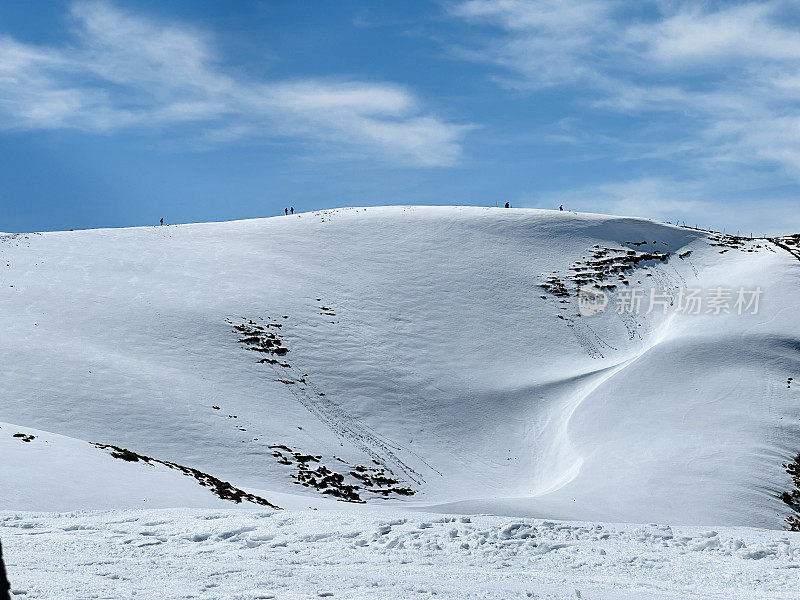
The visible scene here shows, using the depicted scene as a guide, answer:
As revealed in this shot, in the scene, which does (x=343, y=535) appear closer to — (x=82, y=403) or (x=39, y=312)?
(x=82, y=403)

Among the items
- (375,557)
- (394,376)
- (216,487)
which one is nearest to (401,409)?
(394,376)

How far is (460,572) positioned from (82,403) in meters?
20.3

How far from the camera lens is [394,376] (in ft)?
115

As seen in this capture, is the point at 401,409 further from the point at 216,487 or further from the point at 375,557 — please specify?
the point at 375,557

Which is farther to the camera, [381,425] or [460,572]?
[381,425]

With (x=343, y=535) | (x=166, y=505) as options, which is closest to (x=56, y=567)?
(x=343, y=535)

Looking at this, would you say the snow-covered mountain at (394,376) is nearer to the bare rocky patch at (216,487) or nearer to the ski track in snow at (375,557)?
the bare rocky patch at (216,487)

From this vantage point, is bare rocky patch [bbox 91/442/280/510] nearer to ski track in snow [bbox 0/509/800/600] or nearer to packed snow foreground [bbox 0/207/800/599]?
packed snow foreground [bbox 0/207/800/599]

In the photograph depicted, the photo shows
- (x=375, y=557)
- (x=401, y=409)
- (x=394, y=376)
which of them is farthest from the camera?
(x=394, y=376)

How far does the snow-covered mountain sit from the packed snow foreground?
5.8 inches

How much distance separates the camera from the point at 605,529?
1285 centimetres

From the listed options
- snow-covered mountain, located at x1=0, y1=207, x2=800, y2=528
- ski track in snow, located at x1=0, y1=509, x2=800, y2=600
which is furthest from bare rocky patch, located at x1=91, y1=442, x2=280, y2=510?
ski track in snow, located at x1=0, y1=509, x2=800, y2=600

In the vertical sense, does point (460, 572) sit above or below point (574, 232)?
below

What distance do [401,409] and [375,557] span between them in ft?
69.3
